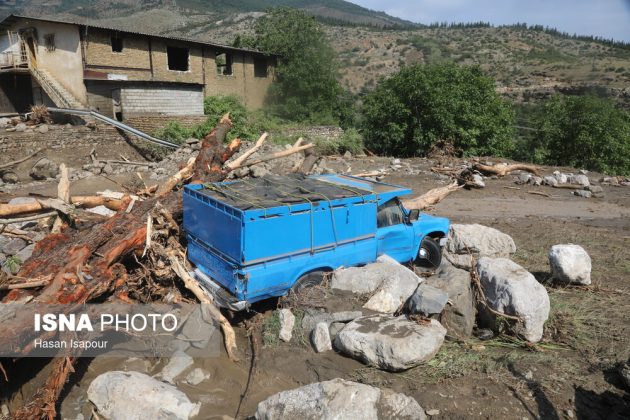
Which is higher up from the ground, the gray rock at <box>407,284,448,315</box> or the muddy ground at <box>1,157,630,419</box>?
the gray rock at <box>407,284,448,315</box>

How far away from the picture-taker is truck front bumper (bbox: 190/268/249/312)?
578cm

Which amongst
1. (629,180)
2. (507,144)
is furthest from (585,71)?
(629,180)

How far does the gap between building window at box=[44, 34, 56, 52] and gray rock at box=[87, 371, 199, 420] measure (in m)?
23.6

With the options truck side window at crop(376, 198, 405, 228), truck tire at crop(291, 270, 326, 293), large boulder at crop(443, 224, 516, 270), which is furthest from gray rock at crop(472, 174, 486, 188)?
truck tire at crop(291, 270, 326, 293)

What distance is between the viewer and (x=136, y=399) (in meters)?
4.62

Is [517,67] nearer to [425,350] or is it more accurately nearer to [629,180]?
[629,180]

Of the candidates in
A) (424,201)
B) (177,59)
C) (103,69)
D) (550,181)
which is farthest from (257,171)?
(177,59)

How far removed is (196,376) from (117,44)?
2296 centimetres

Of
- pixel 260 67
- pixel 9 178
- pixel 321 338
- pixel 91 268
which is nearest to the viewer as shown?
pixel 321 338

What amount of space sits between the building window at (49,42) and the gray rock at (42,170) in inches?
379

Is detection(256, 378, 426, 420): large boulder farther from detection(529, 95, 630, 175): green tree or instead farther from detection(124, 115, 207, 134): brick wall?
detection(529, 95, 630, 175): green tree

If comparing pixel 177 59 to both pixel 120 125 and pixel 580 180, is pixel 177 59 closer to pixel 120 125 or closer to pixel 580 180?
pixel 120 125

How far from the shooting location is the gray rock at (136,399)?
4547 millimetres

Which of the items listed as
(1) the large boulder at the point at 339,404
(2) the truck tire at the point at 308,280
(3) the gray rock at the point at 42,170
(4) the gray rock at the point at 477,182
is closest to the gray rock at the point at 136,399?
(1) the large boulder at the point at 339,404
